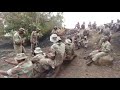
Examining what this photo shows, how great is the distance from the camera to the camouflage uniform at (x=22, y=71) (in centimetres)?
548

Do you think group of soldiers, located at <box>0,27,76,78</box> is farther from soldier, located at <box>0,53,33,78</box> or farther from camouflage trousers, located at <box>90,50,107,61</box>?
camouflage trousers, located at <box>90,50,107,61</box>

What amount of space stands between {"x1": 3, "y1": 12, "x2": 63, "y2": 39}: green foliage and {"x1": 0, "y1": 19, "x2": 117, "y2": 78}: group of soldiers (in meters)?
0.16

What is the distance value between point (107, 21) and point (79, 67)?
1.53 metres

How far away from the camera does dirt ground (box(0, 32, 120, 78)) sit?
5668mm

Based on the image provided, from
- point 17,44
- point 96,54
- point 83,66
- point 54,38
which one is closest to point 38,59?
point 54,38

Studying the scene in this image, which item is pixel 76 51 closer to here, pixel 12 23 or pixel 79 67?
pixel 79 67

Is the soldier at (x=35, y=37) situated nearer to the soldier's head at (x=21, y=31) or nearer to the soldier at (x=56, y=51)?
the soldier's head at (x=21, y=31)

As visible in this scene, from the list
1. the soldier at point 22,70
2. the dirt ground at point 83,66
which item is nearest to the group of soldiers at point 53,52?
the soldier at point 22,70

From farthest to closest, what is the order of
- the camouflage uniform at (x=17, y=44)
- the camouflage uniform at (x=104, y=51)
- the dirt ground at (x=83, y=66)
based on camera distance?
the camouflage uniform at (x=104, y=51), the camouflage uniform at (x=17, y=44), the dirt ground at (x=83, y=66)

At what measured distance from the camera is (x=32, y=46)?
6.08 m

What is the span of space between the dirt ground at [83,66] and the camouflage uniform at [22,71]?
28cm

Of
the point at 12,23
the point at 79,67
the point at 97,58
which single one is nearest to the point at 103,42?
the point at 97,58

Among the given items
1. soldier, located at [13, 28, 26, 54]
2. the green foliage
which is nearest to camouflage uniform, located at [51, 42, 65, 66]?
the green foliage
